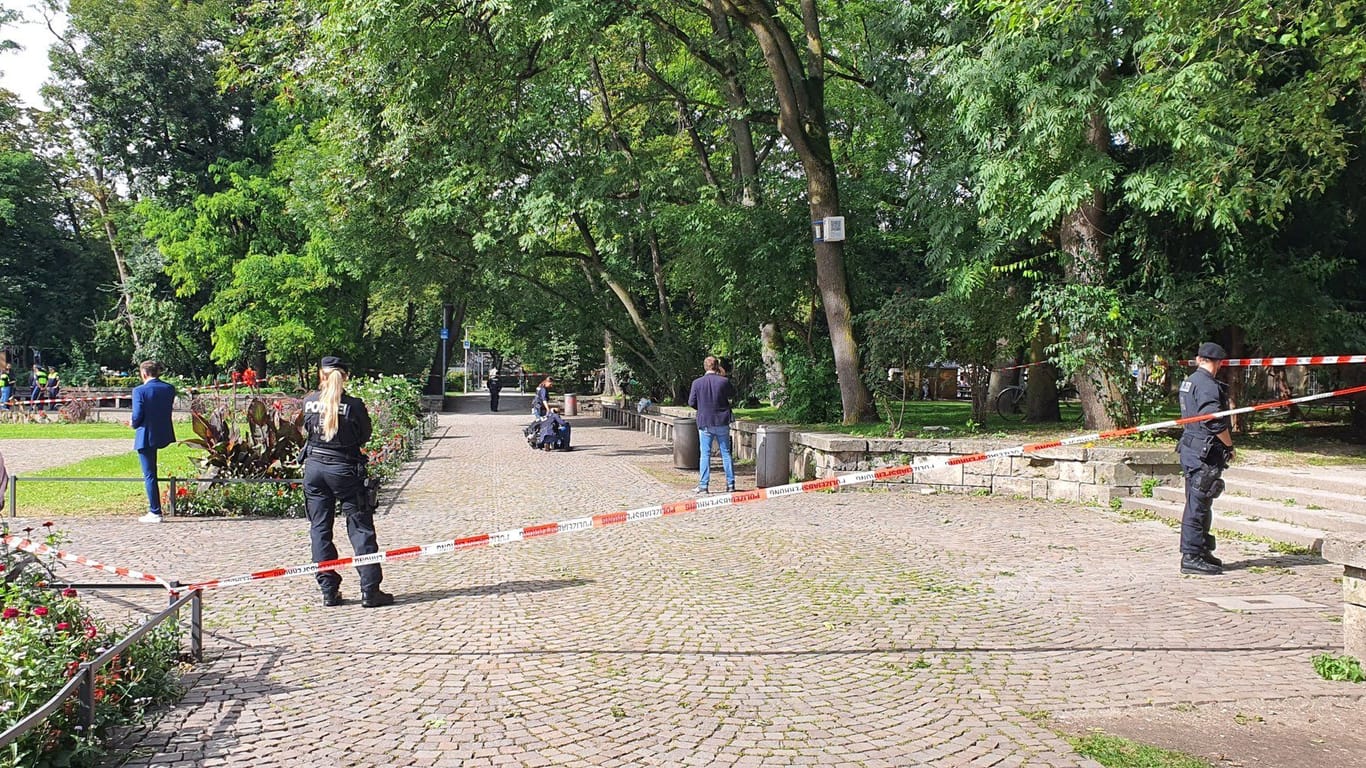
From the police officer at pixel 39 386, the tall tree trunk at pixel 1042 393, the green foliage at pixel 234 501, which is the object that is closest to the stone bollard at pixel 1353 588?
the green foliage at pixel 234 501

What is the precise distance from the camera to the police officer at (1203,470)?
24.6 feet

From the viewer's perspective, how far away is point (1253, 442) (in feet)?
42.9

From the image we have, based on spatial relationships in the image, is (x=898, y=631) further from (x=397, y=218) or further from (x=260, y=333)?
(x=260, y=333)

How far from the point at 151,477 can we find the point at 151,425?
0.64m

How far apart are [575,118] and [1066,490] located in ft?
42.9

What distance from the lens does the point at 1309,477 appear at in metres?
9.82

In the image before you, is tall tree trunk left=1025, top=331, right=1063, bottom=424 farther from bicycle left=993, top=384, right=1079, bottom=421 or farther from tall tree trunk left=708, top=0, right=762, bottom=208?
tall tree trunk left=708, top=0, right=762, bottom=208

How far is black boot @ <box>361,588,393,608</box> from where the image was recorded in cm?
676

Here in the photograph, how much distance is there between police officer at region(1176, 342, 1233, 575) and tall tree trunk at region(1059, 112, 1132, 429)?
4.44 m

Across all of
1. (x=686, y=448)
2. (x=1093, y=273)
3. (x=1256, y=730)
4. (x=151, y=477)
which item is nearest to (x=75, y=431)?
(x=151, y=477)

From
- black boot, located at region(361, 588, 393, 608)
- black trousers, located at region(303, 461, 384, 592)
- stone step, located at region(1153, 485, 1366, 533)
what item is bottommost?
black boot, located at region(361, 588, 393, 608)

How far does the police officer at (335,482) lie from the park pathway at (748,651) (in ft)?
0.68

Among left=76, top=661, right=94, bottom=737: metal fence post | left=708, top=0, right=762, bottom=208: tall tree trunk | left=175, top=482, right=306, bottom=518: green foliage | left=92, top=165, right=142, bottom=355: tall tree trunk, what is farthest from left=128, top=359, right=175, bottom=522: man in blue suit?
left=92, top=165, right=142, bottom=355: tall tree trunk

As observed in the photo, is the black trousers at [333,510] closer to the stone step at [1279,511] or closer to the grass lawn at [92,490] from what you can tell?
the grass lawn at [92,490]
